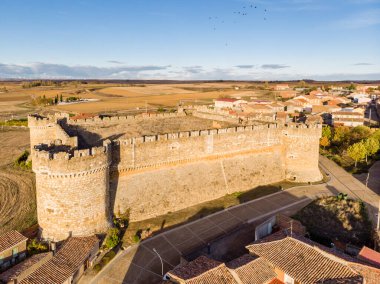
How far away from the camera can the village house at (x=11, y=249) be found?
61.4ft

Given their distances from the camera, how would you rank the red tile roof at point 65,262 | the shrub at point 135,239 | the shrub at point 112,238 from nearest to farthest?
the red tile roof at point 65,262 → the shrub at point 112,238 → the shrub at point 135,239

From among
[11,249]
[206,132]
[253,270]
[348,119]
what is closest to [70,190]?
[11,249]

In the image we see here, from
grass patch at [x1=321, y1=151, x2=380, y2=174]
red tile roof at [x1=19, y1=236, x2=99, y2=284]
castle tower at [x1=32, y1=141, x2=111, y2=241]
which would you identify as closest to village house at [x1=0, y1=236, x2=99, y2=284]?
red tile roof at [x1=19, y1=236, x2=99, y2=284]

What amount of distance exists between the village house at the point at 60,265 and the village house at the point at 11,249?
5.71 ft

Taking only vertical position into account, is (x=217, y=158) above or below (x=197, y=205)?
above

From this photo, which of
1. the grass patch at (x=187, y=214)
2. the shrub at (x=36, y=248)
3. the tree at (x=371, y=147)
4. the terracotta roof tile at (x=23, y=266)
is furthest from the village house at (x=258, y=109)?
the terracotta roof tile at (x=23, y=266)

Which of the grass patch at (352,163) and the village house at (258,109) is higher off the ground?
the village house at (258,109)

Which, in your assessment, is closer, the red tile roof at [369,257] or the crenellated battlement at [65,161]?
the red tile roof at [369,257]

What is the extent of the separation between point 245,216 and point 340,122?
47.2 meters

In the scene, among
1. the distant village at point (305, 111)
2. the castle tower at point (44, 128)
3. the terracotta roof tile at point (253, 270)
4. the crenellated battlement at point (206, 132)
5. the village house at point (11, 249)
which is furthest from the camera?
the distant village at point (305, 111)

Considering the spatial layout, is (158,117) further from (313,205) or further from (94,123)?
(313,205)

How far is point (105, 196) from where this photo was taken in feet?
71.1

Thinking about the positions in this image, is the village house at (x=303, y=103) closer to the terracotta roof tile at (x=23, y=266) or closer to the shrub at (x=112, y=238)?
the shrub at (x=112, y=238)

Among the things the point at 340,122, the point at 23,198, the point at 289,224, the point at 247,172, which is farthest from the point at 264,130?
the point at 340,122
